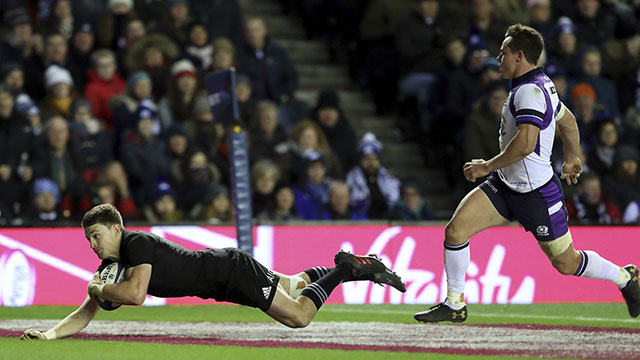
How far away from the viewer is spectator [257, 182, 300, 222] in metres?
14.0

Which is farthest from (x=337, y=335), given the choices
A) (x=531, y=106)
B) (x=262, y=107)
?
(x=262, y=107)

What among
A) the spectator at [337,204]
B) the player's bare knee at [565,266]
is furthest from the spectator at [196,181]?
the player's bare knee at [565,266]

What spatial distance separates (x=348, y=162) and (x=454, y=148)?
1684 mm

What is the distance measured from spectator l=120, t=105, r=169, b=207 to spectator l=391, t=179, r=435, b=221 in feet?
9.16

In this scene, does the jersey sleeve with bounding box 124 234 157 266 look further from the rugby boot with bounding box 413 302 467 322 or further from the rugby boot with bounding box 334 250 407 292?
the rugby boot with bounding box 413 302 467 322

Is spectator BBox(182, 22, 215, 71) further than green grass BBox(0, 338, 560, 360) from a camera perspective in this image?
Yes

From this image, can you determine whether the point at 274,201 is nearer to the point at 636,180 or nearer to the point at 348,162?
the point at 348,162

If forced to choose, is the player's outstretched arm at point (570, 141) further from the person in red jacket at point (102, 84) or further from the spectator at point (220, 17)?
the spectator at point (220, 17)

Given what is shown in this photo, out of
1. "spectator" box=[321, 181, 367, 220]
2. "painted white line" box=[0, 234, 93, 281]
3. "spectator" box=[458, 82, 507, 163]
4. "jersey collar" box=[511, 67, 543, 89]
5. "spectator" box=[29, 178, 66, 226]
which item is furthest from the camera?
"spectator" box=[458, 82, 507, 163]

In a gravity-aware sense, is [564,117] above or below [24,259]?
above

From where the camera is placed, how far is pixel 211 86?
40.8 ft

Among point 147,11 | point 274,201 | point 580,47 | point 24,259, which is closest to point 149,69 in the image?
point 147,11

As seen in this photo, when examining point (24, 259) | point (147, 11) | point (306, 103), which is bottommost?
point (24, 259)

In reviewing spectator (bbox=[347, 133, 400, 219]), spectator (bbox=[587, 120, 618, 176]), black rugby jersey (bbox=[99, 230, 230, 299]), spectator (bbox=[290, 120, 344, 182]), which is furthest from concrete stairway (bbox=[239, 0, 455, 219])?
black rugby jersey (bbox=[99, 230, 230, 299])
